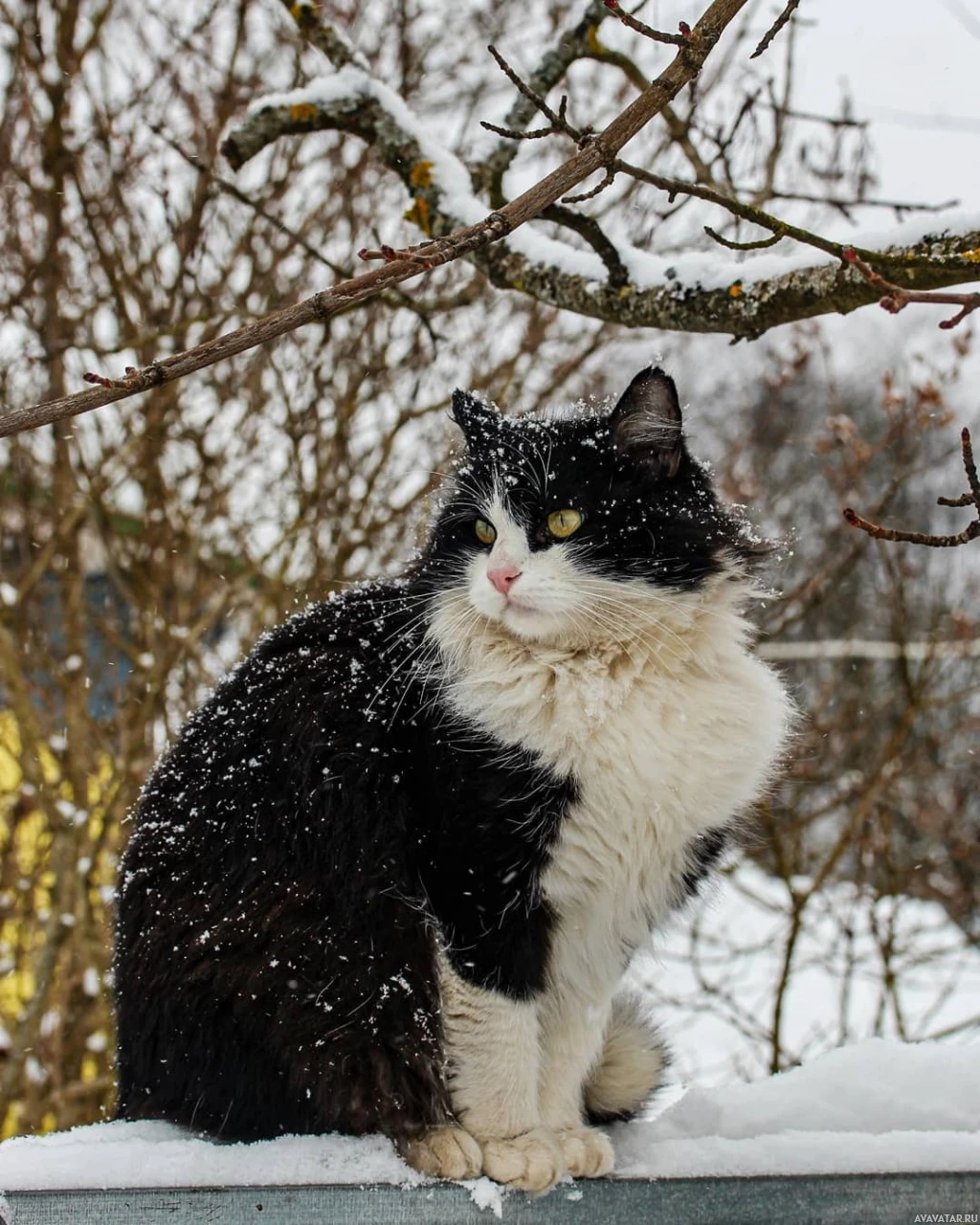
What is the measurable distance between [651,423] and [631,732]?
50cm

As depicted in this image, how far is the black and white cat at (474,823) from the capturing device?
5.42ft

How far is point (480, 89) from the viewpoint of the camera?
13.8ft

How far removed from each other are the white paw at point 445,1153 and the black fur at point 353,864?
0.08 ft

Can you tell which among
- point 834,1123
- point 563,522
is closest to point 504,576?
point 563,522

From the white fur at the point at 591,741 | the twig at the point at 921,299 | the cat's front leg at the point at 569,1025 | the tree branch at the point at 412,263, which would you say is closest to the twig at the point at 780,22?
the tree branch at the point at 412,263

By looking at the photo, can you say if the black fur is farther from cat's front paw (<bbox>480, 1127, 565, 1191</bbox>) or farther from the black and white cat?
cat's front paw (<bbox>480, 1127, 565, 1191</bbox>)

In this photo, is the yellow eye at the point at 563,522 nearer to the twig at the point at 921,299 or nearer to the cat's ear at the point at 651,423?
the cat's ear at the point at 651,423

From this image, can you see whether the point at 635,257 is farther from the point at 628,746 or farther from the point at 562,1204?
the point at 562,1204

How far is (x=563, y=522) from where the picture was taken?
1807 mm

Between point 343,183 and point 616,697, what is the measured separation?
295 centimetres

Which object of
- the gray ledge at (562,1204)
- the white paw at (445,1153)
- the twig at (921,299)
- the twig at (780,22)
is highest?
the twig at (780,22)

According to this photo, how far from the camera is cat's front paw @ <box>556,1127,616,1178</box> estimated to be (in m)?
1.64

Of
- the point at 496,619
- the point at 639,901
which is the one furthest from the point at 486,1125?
the point at 496,619

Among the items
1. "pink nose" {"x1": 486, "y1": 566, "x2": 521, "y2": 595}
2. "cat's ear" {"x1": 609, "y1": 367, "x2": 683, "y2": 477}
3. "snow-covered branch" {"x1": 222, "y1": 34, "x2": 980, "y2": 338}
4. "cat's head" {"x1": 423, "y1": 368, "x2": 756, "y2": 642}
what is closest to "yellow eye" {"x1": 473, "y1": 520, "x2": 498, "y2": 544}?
"cat's head" {"x1": 423, "y1": 368, "x2": 756, "y2": 642}
